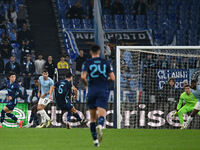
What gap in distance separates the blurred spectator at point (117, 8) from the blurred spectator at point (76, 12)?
176cm

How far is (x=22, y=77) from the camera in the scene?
2147 cm

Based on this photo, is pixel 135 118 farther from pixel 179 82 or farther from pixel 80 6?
pixel 80 6

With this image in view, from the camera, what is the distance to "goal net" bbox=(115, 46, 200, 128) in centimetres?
1925

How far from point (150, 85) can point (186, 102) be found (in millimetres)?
1412

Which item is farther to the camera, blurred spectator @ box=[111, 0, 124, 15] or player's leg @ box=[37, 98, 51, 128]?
blurred spectator @ box=[111, 0, 124, 15]

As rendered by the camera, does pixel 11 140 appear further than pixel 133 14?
No

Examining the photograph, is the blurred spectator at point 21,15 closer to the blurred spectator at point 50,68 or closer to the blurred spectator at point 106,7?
the blurred spectator at point 106,7

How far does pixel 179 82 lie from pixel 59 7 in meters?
13.0

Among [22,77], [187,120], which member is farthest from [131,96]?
[22,77]

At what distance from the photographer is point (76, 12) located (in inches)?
1192

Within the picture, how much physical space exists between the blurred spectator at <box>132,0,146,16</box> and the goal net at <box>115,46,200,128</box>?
1091cm

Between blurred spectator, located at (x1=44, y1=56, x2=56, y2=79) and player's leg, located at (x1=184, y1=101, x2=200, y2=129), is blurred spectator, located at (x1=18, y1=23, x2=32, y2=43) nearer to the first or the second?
blurred spectator, located at (x1=44, y1=56, x2=56, y2=79)

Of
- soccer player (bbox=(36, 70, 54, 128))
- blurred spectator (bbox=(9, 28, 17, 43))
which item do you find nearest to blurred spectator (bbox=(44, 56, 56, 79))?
soccer player (bbox=(36, 70, 54, 128))

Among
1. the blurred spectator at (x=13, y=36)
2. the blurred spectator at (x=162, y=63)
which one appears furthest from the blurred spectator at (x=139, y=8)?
the blurred spectator at (x=162, y=63)
